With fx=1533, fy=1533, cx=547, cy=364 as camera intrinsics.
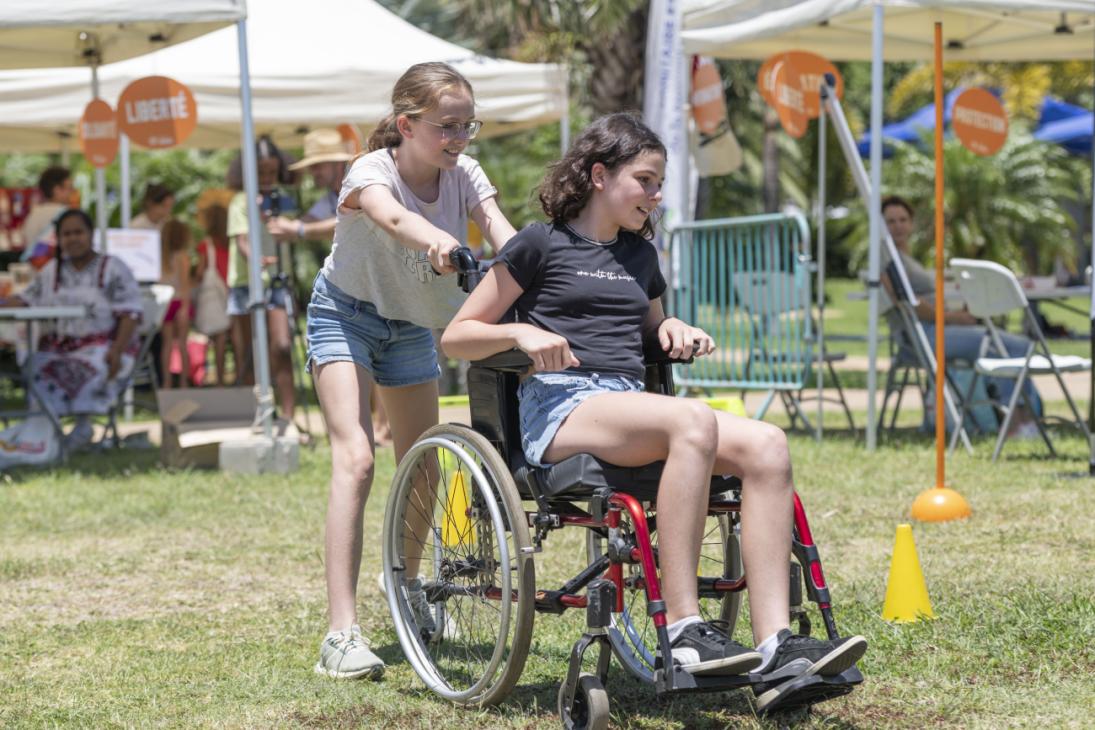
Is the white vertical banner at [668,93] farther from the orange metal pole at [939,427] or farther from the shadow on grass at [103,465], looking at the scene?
the orange metal pole at [939,427]

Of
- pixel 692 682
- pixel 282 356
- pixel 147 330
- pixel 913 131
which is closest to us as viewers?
pixel 692 682

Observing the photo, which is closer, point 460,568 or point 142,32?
point 460,568

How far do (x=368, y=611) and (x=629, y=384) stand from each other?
1716 millimetres

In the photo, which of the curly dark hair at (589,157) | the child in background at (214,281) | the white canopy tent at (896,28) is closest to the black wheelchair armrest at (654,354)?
the curly dark hair at (589,157)

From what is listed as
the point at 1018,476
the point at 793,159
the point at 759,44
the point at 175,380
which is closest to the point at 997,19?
the point at 759,44

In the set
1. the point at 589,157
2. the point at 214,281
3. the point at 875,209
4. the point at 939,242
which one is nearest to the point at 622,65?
the point at 214,281

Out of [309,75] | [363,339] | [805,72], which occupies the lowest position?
[363,339]

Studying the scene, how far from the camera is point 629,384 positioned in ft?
12.1

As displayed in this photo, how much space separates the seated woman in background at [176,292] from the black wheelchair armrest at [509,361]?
28.0 ft

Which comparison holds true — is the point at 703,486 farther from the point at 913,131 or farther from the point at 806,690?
the point at 913,131

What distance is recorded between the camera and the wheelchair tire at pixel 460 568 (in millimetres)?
3434

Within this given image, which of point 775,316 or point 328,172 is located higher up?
point 328,172

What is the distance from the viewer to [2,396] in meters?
12.9

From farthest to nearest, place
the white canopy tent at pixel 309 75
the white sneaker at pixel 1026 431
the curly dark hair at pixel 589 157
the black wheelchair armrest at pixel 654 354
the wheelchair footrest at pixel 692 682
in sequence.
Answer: the white canopy tent at pixel 309 75, the white sneaker at pixel 1026 431, the black wheelchair armrest at pixel 654 354, the curly dark hair at pixel 589 157, the wheelchair footrest at pixel 692 682
